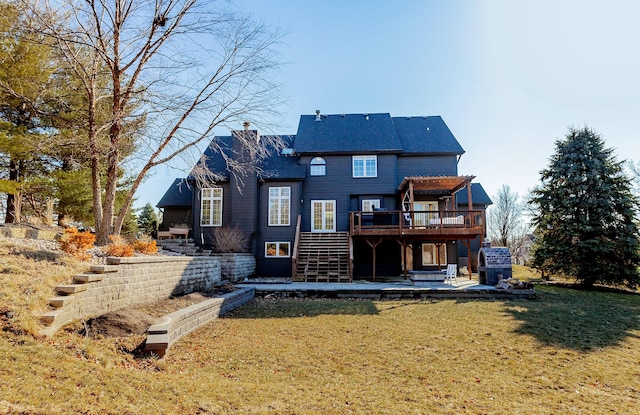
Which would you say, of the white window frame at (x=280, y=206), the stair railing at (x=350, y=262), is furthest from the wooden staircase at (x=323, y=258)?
the white window frame at (x=280, y=206)

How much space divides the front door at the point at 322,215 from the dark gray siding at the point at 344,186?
164mm

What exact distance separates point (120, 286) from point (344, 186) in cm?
1262

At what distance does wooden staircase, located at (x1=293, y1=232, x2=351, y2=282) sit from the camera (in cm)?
1459

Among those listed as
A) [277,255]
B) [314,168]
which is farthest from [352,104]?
[277,255]

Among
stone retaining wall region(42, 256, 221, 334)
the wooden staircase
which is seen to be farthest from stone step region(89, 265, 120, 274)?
the wooden staircase

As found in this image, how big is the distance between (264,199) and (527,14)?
1268 centimetres

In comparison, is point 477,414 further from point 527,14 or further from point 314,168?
Answer: point 314,168

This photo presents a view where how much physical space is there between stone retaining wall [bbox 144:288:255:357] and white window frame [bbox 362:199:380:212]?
8858 millimetres

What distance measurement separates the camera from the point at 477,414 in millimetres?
3582

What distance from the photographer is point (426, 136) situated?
63.4 feet

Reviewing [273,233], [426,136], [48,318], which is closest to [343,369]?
[48,318]

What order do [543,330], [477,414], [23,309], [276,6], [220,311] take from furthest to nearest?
1. [276,6]
2. [220,311]
3. [543,330]
4. [23,309]
5. [477,414]

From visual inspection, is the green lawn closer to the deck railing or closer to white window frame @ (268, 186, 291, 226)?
the deck railing

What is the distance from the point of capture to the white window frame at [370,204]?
58.3ft
